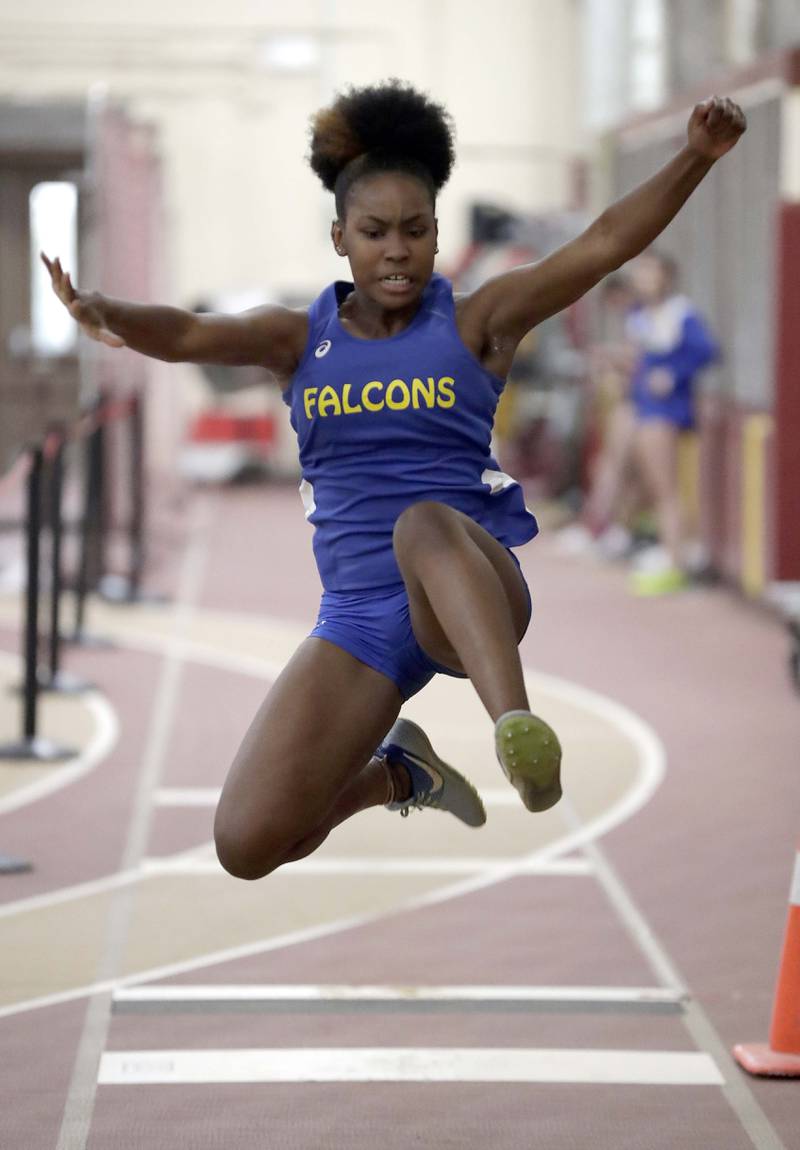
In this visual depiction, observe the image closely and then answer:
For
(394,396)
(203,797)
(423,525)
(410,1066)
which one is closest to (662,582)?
(203,797)

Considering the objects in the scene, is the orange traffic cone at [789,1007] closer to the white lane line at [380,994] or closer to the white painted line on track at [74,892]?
the white lane line at [380,994]

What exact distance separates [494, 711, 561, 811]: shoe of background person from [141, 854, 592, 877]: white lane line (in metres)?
2.57

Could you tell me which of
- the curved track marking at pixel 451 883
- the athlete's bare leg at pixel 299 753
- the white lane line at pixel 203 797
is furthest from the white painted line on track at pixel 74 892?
the athlete's bare leg at pixel 299 753

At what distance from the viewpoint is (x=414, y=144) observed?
3.81m

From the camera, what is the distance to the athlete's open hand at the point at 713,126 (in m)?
3.64

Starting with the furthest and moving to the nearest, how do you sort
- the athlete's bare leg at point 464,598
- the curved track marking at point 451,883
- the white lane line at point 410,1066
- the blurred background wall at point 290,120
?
the blurred background wall at point 290,120 < the curved track marking at point 451,883 < the white lane line at point 410,1066 < the athlete's bare leg at point 464,598

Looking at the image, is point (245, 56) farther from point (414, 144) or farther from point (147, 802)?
point (414, 144)

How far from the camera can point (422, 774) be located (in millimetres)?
4375

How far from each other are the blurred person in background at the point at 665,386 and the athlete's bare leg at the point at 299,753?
843cm

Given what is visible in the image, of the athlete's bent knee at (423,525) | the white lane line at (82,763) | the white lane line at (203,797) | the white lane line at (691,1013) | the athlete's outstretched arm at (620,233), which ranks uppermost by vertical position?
the athlete's outstretched arm at (620,233)

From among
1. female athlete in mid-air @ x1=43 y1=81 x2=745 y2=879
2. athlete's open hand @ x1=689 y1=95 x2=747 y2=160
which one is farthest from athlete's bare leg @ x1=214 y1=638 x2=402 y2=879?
athlete's open hand @ x1=689 y1=95 x2=747 y2=160

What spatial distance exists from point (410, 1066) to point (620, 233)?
1806mm

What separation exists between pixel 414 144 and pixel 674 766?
13.5 feet

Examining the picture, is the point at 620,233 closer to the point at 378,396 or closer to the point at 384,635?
the point at 378,396
